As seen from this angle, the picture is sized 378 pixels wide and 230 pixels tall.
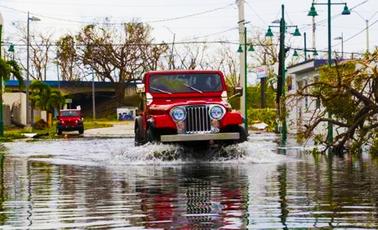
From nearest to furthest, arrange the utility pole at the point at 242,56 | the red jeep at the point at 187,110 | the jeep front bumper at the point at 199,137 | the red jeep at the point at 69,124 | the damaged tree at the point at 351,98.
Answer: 1. the jeep front bumper at the point at 199,137
2. the red jeep at the point at 187,110
3. the damaged tree at the point at 351,98
4. the utility pole at the point at 242,56
5. the red jeep at the point at 69,124

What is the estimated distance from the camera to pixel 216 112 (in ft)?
66.2

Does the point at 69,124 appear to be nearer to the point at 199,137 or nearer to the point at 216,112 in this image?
the point at 216,112

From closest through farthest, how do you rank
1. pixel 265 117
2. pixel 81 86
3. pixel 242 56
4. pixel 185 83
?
1. pixel 185 83
2. pixel 242 56
3. pixel 265 117
4. pixel 81 86

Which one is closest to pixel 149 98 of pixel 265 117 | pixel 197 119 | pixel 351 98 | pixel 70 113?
pixel 197 119

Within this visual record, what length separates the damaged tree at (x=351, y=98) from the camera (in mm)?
22047

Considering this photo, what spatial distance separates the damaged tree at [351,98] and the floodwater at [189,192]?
2000mm

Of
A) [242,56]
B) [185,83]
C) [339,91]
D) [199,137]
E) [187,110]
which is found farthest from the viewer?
[242,56]

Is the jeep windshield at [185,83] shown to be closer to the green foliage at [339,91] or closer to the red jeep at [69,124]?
the green foliage at [339,91]

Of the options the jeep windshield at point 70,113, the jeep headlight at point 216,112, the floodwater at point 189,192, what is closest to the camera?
the floodwater at point 189,192

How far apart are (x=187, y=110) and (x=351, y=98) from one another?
5611mm

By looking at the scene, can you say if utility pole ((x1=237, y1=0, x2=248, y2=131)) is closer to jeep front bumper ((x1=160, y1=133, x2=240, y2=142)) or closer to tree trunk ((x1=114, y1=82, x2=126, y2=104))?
jeep front bumper ((x1=160, y1=133, x2=240, y2=142))

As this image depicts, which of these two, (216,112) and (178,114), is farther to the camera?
(216,112)

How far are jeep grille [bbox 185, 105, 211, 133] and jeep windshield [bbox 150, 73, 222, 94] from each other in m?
1.52

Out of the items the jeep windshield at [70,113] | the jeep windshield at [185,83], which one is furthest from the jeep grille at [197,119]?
the jeep windshield at [70,113]
